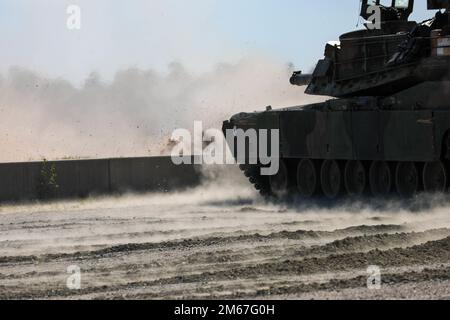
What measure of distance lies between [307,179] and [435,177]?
4570mm

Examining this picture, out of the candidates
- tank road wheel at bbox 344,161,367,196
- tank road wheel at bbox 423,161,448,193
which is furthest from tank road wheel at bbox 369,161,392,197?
tank road wheel at bbox 423,161,448,193

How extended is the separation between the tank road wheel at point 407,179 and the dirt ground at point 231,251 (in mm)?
549

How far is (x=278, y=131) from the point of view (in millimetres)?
25578

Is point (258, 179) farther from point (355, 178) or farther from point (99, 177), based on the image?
point (99, 177)

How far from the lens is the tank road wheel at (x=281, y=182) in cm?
2582

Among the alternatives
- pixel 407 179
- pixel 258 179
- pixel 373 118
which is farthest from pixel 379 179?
pixel 258 179

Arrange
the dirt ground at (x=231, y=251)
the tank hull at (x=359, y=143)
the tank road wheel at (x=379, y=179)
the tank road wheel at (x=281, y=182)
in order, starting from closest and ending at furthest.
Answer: the dirt ground at (x=231, y=251), the tank hull at (x=359, y=143), the tank road wheel at (x=379, y=179), the tank road wheel at (x=281, y=182)

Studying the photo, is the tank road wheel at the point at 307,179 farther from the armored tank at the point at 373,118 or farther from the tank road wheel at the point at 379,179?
the tank road wheel at the point at 379,179

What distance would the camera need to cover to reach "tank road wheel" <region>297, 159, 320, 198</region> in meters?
24.8

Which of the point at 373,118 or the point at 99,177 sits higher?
the point at 373,118

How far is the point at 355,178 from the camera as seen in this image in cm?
2375

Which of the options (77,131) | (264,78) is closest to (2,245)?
(264,78)

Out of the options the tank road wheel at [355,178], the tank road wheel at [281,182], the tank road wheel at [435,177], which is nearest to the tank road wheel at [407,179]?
the tank road wheel at [435,177]

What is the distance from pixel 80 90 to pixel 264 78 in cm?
Answer: 802
